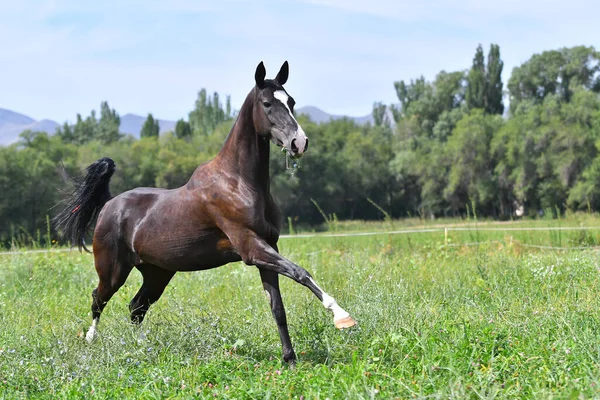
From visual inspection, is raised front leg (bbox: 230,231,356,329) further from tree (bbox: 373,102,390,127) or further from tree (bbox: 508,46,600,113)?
tree (bbox: 373,102,390,127)

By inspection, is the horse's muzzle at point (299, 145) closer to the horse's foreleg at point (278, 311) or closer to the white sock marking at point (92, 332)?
the horse's foreleg at point (278, 311)

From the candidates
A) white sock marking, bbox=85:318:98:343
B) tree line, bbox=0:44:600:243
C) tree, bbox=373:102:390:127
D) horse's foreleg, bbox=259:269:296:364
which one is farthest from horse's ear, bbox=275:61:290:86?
tree, bbox=373:102:390:127

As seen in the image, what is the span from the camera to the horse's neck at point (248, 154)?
17.9 ft

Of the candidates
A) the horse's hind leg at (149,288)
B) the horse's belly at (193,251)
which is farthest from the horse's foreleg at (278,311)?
the horse's hind leg at (149,288)

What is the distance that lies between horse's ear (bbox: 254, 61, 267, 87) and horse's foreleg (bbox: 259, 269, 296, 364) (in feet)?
4.87

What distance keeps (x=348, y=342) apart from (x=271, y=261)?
1.02 meters

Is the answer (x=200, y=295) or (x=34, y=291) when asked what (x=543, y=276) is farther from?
(x=34, y=291)

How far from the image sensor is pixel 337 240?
12914 mm

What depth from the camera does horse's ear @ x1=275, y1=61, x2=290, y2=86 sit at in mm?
5500

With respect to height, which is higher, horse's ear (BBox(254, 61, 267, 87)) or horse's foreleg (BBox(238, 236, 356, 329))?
horse's ear (BBox(254, 61, 267, 87))

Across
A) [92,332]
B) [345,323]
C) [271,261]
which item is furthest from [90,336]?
[345,323]

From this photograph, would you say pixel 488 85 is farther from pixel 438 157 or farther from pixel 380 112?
pixel 380 112

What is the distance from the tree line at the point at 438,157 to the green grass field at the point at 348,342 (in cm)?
4154

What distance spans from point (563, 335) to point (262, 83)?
294 cm
